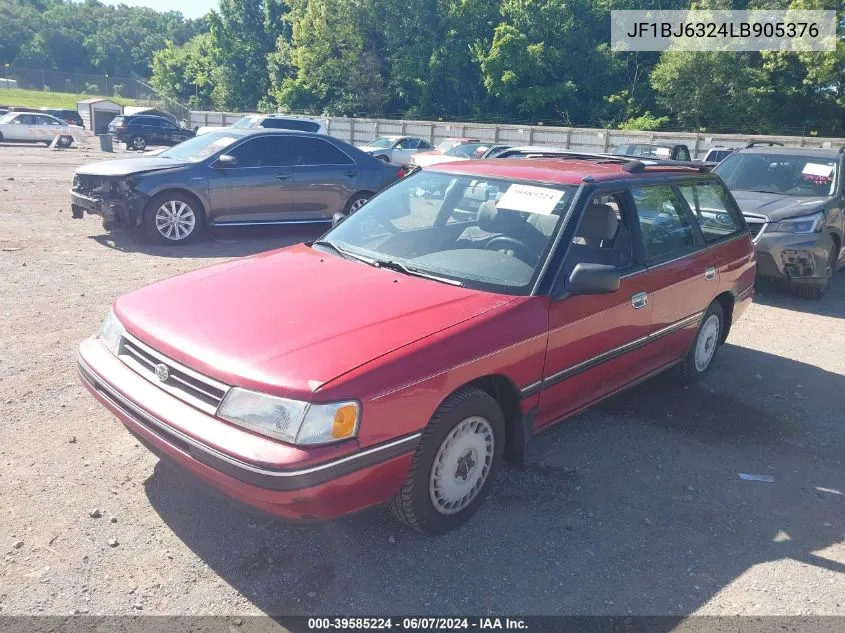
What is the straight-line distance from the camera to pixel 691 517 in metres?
3.54

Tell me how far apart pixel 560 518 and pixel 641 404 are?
6.06ft

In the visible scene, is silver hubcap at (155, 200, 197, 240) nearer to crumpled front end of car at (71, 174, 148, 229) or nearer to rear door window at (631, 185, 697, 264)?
crumpled front end of car at (71, 174, 148, 229)

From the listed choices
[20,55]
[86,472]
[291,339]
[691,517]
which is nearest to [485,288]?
[291,339]

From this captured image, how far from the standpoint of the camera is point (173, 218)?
9156 mm

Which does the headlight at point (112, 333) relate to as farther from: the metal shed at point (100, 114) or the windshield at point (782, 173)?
the metal shed at point (100, 114)

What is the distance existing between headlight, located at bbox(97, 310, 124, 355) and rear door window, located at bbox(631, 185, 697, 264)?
3.13 metres

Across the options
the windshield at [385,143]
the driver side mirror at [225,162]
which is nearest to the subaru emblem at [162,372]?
the driver side mirror at [225,162]

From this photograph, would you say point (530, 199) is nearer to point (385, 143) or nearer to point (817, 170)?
point (817, 170)

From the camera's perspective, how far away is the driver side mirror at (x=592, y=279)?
348 centimetres

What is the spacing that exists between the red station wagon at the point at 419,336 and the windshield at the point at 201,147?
5.73 m

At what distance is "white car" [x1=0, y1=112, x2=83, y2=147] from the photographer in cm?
3114

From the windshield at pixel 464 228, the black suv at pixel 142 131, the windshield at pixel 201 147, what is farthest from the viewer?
the black suv at pixel 142 131

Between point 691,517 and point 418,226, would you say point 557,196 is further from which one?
point 691,517

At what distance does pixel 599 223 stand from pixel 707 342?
79.1 inches
